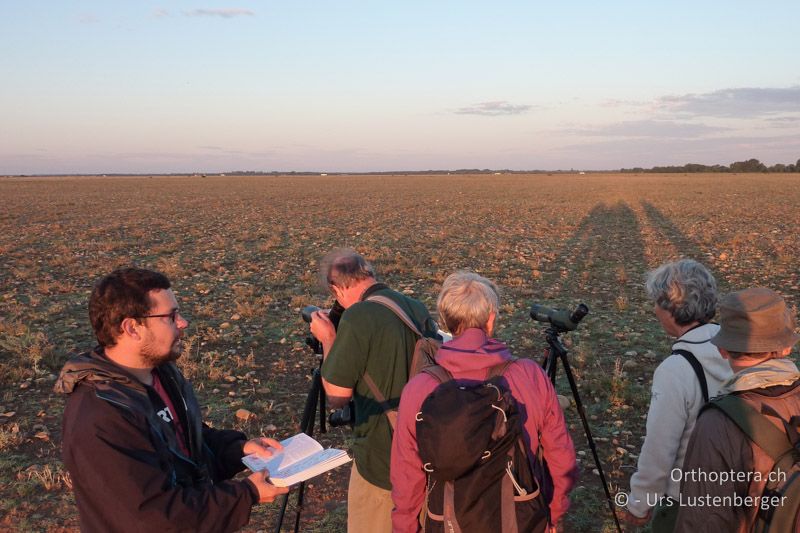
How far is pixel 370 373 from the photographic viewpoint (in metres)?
3.29

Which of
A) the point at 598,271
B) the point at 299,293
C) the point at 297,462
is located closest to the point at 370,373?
the point at 297,462

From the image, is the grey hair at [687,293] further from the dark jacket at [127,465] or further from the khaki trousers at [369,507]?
the dark jacket at [127,465]

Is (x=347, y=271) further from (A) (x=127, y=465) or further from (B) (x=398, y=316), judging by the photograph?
(A) (x=127, y=465)

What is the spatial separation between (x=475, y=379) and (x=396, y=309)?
0.88 m

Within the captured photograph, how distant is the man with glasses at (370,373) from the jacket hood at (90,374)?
1.19 metres

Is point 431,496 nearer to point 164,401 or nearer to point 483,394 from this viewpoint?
point 483,394

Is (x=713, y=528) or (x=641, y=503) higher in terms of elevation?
(x=713, y=528)

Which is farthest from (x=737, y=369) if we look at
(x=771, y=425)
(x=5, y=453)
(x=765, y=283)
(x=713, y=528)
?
(x=765, y=283)

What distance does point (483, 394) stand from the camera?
2.34 meters

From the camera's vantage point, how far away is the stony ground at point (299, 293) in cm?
566

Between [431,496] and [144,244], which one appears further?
[144,244]

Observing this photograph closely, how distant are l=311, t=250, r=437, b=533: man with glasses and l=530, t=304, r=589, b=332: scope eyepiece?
30.6 inches

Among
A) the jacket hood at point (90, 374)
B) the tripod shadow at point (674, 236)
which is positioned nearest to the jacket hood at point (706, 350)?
the jacket hood at point (90, 374)

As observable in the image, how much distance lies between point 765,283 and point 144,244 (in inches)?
714
